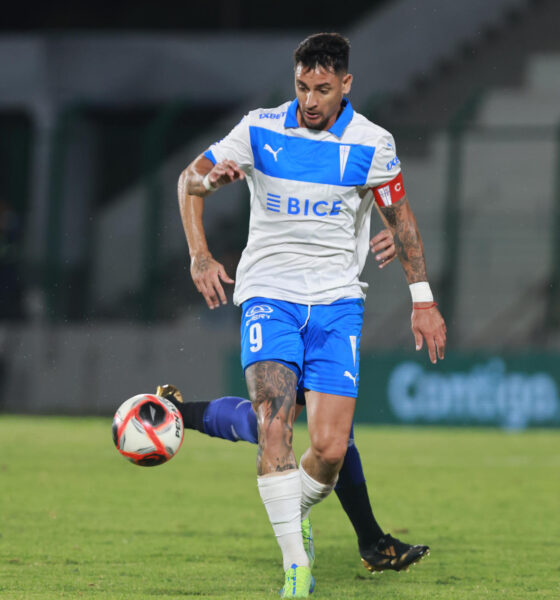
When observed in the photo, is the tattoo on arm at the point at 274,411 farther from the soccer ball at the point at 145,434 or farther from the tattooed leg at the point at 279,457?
the soccer ball at the point at 145,434

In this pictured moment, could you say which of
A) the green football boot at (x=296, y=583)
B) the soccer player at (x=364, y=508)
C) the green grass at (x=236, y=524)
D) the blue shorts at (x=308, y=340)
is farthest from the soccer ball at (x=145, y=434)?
the green football boot at (x=296, y=583)

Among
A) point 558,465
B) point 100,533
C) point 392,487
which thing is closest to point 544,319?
point 558,465

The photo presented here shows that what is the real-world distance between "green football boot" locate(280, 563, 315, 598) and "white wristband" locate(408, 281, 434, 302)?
1.34 meters

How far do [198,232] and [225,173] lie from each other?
14.4 inches

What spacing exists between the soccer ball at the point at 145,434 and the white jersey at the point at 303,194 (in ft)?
2.41

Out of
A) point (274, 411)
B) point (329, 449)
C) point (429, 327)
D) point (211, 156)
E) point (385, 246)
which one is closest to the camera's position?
point (274, 411)

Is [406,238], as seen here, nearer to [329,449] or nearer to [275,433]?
[329,449]

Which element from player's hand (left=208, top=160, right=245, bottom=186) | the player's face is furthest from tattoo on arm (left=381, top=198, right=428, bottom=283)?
player's hand (left=208, top=160, right=245, bottom=186)

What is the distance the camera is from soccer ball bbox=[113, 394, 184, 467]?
5.36 m

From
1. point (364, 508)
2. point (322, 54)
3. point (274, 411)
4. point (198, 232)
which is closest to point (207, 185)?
point (198, 232)

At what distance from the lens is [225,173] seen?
482cm

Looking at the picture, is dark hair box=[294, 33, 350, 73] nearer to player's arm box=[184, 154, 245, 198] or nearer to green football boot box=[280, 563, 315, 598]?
player's arm box=[184, 154, 245, 198]

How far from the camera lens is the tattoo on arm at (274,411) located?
471cm

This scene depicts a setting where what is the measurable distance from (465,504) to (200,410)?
2.74 m
